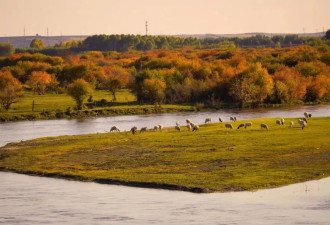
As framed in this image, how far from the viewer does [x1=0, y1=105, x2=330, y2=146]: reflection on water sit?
65188 millimetres

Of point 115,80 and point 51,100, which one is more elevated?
point 115,80

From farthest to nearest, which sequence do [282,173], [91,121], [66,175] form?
[91,121], [66,175], [282,173]

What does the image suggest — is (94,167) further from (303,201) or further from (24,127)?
(24,127)

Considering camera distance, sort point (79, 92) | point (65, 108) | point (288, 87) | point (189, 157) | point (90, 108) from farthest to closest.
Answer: point (288, 87), point (90, 108), point (79, 92), point (65, 108), point (189, 157)

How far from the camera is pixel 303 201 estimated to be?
34344mm

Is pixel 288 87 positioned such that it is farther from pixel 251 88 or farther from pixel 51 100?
pixel 51 100

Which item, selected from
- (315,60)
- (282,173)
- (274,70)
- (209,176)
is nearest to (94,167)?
(209,176)

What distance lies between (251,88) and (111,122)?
24.5 metres

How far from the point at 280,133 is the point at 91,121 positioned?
2896 centimetres

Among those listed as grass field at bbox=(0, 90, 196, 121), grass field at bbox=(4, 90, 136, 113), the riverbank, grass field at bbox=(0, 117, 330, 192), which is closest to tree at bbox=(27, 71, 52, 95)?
grass field at bbox=(4, 90, 136, 113)

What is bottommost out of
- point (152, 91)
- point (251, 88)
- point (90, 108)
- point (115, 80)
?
point (90, 108)

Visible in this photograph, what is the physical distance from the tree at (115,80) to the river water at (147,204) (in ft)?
191

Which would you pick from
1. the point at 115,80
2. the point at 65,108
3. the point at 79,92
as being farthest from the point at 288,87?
the point at 65,108

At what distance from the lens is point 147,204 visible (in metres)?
35.2
